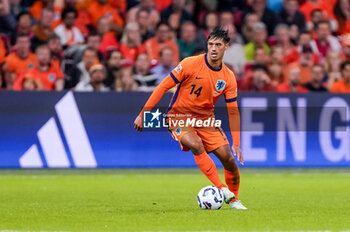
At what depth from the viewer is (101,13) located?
1848cm

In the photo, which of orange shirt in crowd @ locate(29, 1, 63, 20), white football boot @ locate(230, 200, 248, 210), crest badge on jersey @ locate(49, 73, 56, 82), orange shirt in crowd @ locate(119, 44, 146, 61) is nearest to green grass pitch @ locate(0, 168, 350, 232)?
white football boot @ locate(230, 200, 248, 210)

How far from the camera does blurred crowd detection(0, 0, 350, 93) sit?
1639cm

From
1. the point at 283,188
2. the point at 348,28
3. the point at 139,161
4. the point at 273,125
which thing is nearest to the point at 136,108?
the point at 139,161

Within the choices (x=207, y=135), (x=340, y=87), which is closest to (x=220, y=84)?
(x=207, y=135)

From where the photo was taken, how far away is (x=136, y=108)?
51.4 feet

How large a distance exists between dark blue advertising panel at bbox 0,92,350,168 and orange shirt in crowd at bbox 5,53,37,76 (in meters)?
1.20

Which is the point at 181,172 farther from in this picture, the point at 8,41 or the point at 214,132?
the point at 214,132

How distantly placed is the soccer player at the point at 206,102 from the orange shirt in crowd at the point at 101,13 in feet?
28.6

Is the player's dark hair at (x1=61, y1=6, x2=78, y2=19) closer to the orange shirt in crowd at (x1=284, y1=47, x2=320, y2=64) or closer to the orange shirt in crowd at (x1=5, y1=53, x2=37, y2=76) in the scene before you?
the orange shirt in crowd at (x1=5, y1=53, x2=37, y2=76)

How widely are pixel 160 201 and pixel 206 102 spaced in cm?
172

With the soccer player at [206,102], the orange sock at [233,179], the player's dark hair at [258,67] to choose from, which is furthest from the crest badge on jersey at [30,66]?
the orange sock at [233,179]

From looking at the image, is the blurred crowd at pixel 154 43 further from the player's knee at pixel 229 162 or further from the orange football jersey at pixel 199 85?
the player's knee at pixel 229 162

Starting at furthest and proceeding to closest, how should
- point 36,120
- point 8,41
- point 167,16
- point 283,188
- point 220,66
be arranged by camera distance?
point 167,16
point 8,41
point 36,120
point 283,188
point 220,66

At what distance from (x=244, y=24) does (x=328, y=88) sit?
2.72m
